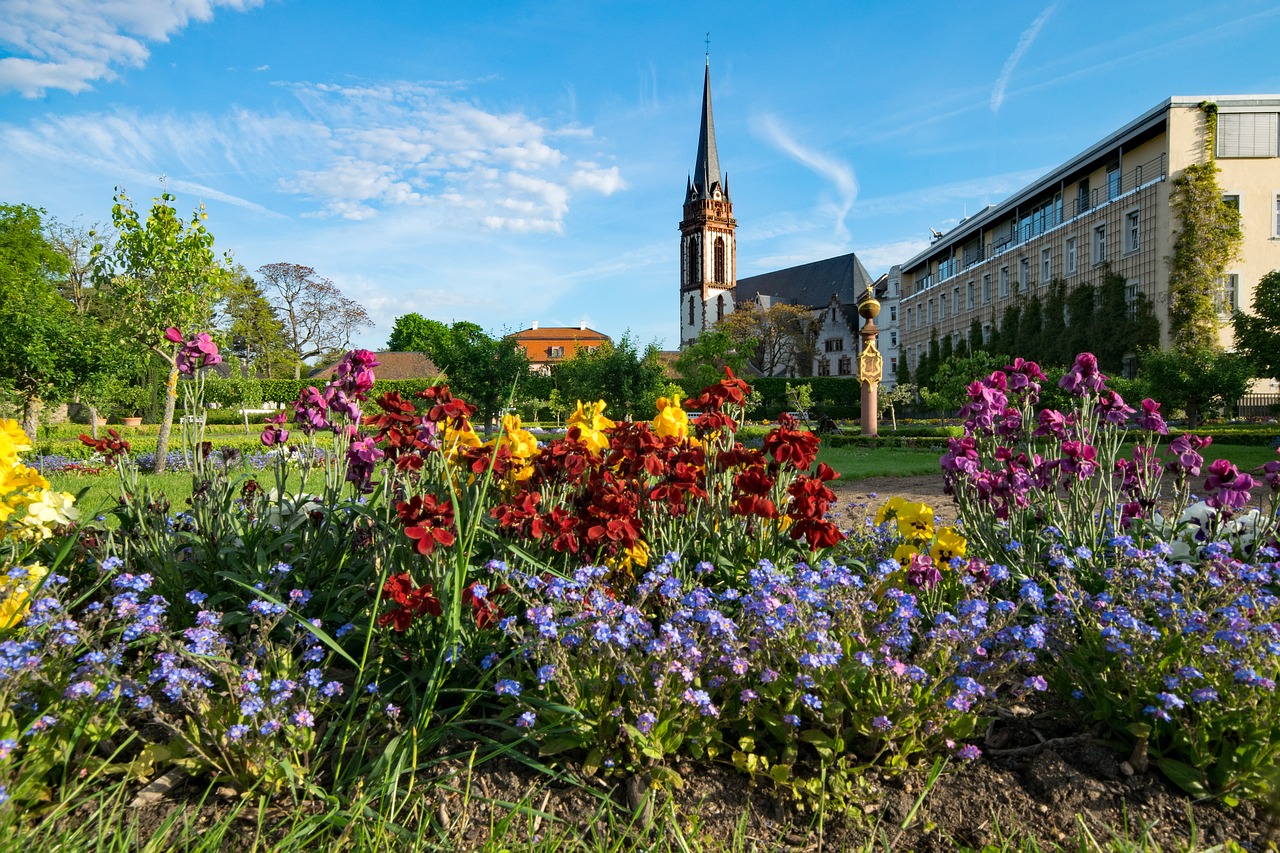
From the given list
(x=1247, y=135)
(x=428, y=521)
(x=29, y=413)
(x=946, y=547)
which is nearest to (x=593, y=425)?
(x=428, y=521)

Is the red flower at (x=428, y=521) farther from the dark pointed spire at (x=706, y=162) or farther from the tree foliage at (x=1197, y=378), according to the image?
the dark pointed spire at (x=706, y=162)

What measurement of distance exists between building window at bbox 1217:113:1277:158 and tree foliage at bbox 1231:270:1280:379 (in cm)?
649

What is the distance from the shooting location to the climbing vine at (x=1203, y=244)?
74.7 feet

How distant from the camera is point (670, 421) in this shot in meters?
3.11

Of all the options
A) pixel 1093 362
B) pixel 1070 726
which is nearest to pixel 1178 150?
pixel 1093 362

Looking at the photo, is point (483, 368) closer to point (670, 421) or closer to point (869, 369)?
point (869, 369)

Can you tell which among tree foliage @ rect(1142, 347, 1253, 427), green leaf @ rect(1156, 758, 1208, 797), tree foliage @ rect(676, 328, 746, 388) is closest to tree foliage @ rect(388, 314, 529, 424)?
tree foliage @ rect(676, 328, 746, 388)

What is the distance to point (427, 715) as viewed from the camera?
6.39 feet

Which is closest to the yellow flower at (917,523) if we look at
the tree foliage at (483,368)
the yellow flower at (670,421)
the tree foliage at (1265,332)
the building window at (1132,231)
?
the yellow flower at (670,421)

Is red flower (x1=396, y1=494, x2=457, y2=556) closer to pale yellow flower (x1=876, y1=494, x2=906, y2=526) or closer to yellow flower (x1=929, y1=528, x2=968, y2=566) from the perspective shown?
yellow flower (x1=929, y1=528, x2=968, y2=566)

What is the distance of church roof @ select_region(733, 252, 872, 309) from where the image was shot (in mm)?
66750

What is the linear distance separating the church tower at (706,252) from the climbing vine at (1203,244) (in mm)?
51710

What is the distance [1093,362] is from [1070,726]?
1770 millimetres

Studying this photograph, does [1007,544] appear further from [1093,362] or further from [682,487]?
[682,487]
